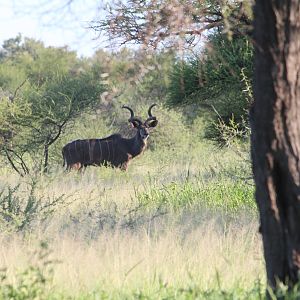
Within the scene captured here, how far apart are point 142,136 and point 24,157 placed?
314 centimetres

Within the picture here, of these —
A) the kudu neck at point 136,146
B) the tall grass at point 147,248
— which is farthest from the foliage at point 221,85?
the kudu neck at point 136,146

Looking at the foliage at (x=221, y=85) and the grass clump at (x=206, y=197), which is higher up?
the foliage at (x=221, y=85)

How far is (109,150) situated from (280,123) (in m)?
17.1

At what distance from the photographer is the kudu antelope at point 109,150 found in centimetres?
2095

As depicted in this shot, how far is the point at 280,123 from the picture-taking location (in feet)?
15.5

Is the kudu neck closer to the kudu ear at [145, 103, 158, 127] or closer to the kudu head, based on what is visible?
the kudu head

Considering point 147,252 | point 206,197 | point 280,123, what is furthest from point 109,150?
point 280,123

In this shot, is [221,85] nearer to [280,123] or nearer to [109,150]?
[109,150]

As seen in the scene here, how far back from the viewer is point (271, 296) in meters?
4.41

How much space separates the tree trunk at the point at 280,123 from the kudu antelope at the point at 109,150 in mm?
16098

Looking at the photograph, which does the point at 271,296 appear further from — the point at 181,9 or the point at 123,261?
the point at 123,261

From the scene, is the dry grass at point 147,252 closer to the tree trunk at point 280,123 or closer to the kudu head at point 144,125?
the tree trunk at point 280,123

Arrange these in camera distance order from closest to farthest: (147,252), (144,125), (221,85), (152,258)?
(152,258) < (147,252) < (221,85) < (144,125)

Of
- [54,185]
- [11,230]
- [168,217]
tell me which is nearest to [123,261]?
[11,230]
